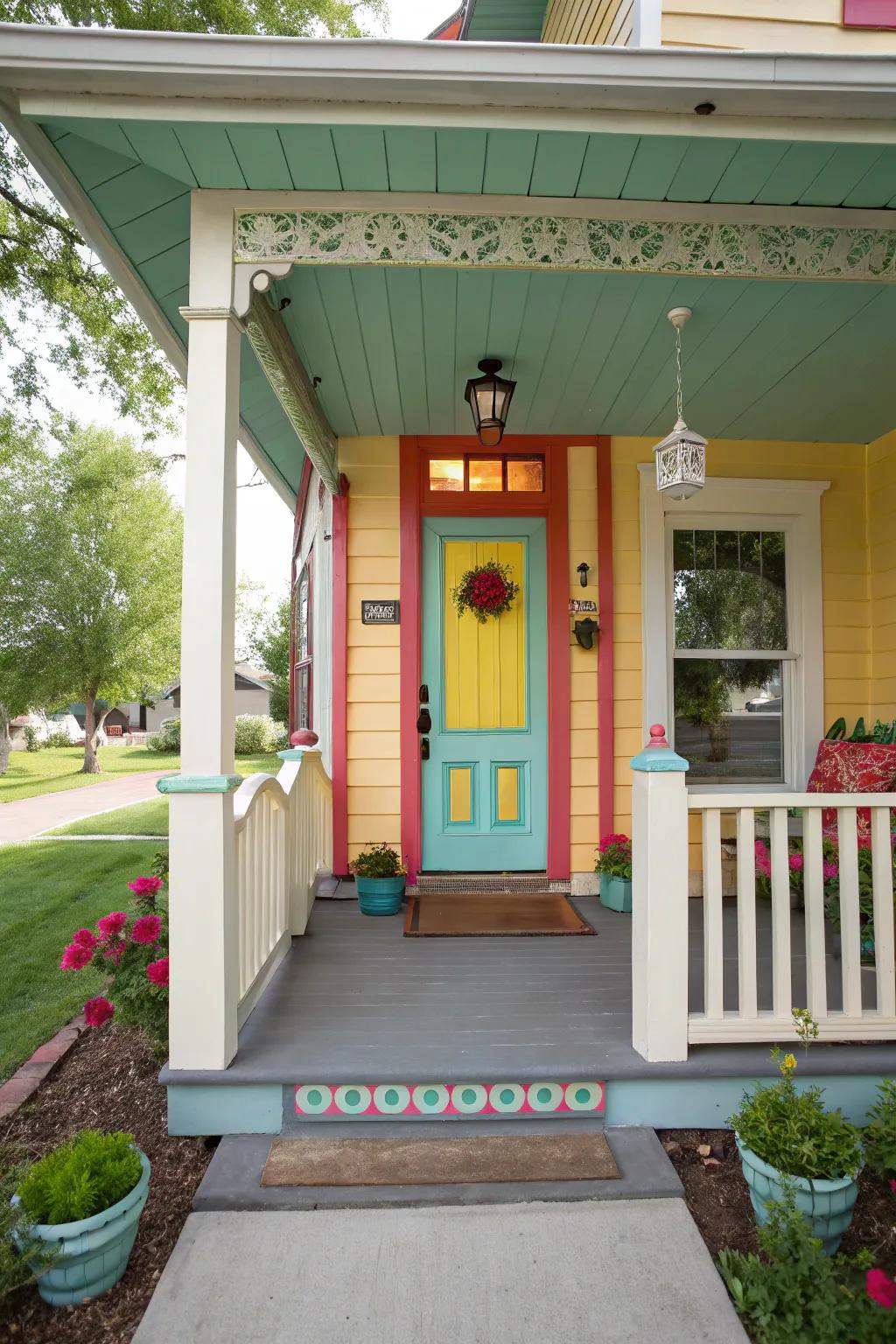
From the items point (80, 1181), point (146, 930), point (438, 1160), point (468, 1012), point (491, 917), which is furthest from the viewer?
point (491, 917)

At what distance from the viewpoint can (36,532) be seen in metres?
13.2

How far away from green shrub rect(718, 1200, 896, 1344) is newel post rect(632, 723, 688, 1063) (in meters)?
0.51

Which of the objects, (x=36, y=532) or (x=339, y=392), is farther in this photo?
(x=36, y=532)

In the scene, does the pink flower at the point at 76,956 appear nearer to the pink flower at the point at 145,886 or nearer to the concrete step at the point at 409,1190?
the pink flower at the point at 145,886

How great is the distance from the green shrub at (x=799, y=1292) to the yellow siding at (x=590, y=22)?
3522 millimetres

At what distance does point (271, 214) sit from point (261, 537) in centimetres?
2936

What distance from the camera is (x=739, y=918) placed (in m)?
2.10

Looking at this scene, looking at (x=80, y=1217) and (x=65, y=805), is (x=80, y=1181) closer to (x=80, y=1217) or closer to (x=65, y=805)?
(x=80, y=1217)

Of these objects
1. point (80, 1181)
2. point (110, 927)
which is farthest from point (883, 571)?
point (80, 1181)

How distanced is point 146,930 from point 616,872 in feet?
7.28

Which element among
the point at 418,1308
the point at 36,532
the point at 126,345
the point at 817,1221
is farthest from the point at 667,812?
the point at 36,532

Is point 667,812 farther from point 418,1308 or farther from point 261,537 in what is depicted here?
point 261,537

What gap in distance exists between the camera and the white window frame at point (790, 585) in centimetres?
389

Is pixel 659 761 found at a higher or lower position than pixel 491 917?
higher
